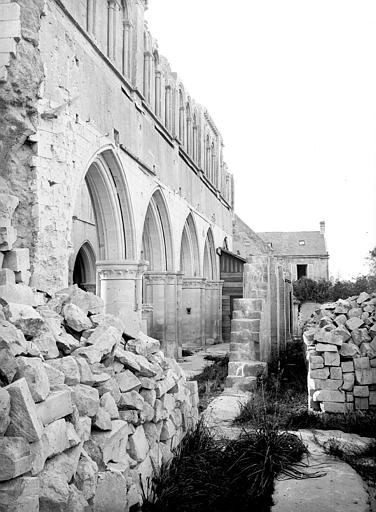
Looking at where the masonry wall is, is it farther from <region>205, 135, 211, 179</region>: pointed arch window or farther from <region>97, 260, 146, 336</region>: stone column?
<region>205, 135, 211, 179</region>: pointed arch window

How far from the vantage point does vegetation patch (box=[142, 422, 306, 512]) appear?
387cm

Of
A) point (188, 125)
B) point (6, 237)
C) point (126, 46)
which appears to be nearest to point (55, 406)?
point (6, 237)

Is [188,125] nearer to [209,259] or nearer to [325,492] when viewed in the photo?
[209,259]

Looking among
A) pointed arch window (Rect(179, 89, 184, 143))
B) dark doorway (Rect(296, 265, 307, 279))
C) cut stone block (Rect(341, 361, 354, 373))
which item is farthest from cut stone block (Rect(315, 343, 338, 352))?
dark doorway (Rect(296, 265, 307, 279))

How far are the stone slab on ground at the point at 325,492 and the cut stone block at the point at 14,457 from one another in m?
2.29

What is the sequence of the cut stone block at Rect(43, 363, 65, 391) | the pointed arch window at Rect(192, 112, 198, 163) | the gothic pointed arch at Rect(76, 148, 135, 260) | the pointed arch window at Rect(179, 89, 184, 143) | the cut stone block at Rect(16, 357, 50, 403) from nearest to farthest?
1. the cut stone block at Rect(16, 357, 50, 403)
2. the cut stone block at Rect(43, 363, 65, 391)
3. the gothic pointed arch at Rect(76, 148, 135, 260)
4. the pointed arch window at Rect(179, 89, 184, 143)
5. the pointed arch window at Rect(192, 112, 198, 163)

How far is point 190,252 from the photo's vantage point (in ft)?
65.8

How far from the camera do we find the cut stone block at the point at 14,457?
253 centimetres

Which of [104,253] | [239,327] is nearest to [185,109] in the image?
[104,253]

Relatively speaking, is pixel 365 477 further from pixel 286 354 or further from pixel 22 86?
pixel 286 354

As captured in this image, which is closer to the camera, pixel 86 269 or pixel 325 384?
pixel 325 384

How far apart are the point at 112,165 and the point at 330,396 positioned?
22.1 ft

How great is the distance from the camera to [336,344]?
24.6 ft

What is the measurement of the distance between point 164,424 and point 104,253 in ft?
25.1
